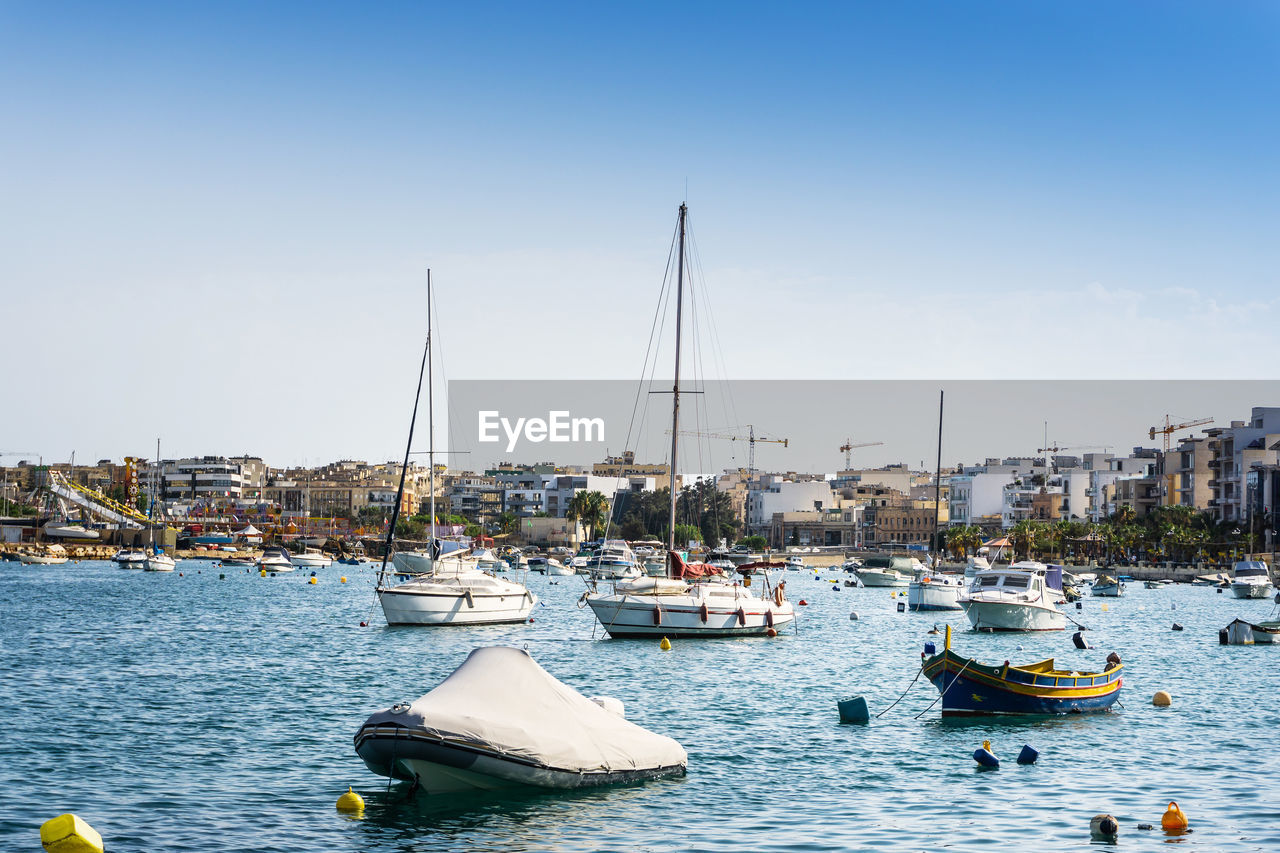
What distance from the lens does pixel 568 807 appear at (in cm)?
2169

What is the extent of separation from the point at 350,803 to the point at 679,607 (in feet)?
102

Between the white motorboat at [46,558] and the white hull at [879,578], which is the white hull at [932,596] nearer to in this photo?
the white hull at [879,578]

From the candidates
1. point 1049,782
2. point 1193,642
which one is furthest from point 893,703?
point 1193,642

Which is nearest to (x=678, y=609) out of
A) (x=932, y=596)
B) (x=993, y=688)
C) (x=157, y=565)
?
(x=993, y=688)

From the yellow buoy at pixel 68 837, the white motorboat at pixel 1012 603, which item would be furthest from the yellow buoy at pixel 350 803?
the white motorboat at pixel 1012 603

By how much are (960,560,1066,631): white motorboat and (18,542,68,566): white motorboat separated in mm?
120923

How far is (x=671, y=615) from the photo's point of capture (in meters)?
51.8

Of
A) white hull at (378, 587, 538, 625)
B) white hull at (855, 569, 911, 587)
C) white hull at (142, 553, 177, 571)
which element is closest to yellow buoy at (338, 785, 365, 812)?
white hull at (378, 587, 538, 625)

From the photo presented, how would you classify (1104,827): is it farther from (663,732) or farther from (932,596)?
(932,596)

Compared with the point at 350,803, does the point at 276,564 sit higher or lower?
lower

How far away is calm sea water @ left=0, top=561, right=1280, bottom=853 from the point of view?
20562 mm

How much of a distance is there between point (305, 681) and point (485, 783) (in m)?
19.4

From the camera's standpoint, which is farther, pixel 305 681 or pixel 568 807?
pixel 305 681

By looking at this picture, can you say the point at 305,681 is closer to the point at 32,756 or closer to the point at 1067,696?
the point at 32,756
